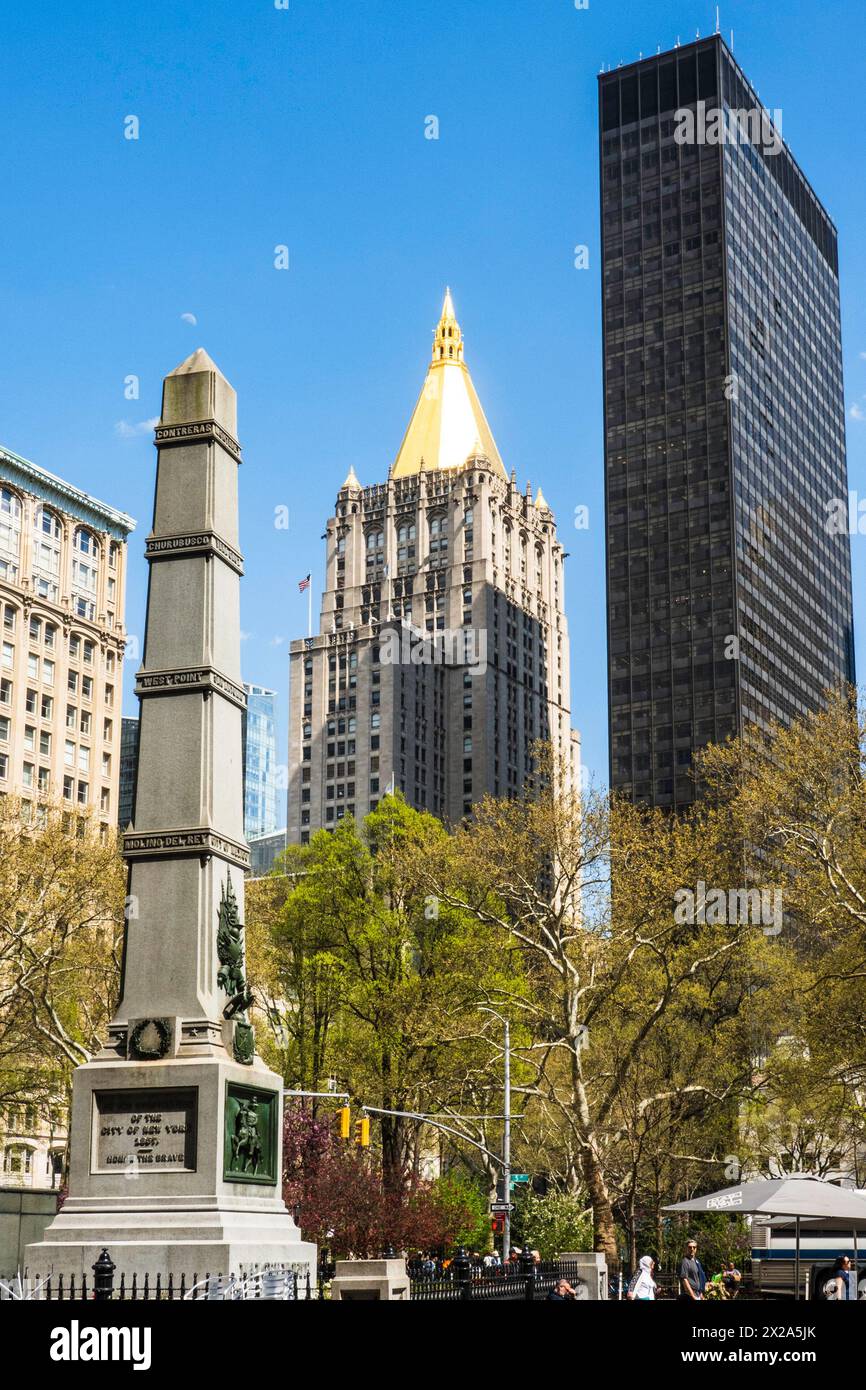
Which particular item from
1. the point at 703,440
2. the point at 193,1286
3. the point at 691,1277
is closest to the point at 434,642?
the point at 703,440

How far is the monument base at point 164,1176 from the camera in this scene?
18.8 metres

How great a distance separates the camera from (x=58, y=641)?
107000 mm

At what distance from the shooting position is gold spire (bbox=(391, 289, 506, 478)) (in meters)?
169

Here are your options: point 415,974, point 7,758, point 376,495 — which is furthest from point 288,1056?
point 376,495

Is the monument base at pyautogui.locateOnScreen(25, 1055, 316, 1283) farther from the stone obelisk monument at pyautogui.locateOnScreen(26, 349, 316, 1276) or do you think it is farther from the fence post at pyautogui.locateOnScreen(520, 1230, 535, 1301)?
the fence post at pyautogui.locateOnScreen(520, 1230, 535, 1301)

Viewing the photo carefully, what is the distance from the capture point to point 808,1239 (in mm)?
45469

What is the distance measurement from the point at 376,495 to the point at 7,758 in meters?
76.2

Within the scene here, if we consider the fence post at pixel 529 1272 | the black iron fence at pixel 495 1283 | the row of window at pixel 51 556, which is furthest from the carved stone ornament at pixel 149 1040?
the row of window at pixel 51 556

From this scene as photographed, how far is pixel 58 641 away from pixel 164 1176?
90.6m

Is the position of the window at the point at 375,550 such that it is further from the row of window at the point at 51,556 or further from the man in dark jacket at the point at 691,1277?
the man in dark jacket at the point at 691,1277

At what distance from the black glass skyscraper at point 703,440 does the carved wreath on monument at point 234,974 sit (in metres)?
116

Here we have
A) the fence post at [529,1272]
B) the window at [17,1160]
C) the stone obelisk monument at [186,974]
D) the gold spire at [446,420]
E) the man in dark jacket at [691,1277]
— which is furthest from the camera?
the gold spire at [446,420]

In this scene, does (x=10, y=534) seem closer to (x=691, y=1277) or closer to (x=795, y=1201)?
(x=795, y=1201)
